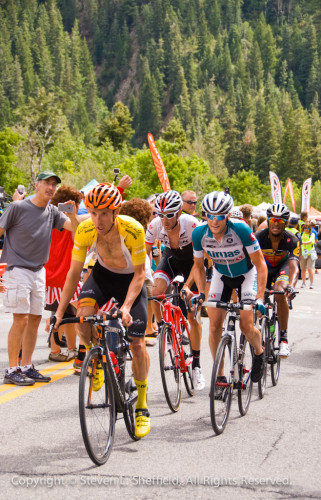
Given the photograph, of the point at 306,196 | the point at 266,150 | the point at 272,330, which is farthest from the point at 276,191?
the point at 266,150

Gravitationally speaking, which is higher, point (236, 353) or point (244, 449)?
point (236, 353)

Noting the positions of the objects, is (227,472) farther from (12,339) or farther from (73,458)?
(12,339)

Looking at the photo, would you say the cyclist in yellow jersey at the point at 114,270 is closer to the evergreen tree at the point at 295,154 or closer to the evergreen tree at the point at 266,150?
the evergreen tree at the point at 295,154

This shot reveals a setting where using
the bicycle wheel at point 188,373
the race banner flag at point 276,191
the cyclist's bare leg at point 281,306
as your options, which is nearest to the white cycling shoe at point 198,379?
the bicycle wheel at point 188,373

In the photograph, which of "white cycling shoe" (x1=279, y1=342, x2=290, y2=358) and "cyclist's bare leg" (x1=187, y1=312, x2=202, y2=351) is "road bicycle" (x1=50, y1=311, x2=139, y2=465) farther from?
"white cycling shoe" (x1=279, y1=342, x2=290, y2=358)

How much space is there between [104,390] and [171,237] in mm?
3216

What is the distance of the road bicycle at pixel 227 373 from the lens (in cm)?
574

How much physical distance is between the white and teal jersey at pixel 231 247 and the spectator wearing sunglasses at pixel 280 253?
1773mm

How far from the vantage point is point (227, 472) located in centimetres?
481

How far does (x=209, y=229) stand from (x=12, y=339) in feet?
7.78

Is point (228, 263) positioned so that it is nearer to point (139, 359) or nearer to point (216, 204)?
point (216, 204)

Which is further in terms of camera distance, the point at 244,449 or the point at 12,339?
the point at 12,339

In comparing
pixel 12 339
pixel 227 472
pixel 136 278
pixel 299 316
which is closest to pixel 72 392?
pixel 12 339

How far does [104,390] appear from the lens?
16.5 ft
